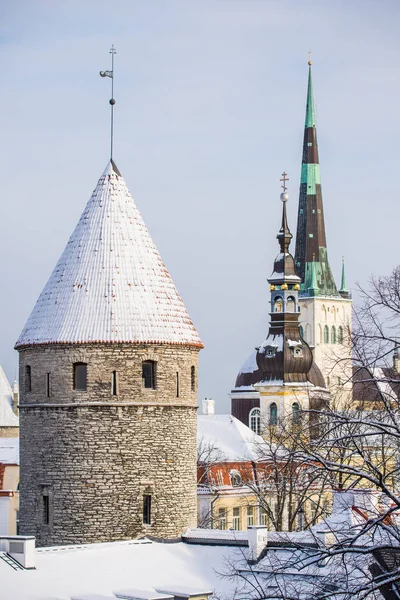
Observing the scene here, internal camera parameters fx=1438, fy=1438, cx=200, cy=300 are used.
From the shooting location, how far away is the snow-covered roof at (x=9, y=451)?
54.3m

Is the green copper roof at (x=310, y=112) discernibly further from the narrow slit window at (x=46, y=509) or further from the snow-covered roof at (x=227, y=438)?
the narrow slit window at (x=46, y=509)

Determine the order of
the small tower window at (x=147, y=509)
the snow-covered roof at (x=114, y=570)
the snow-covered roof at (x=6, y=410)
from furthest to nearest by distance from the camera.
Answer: the snow-covered roof at (x=6, y=410) → the small tower window at (x=147, y=509) → the snow-covered roof at (x=114, y=570)

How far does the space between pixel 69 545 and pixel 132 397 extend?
3.40 meters

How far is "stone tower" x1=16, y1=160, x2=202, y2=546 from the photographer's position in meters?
30.2

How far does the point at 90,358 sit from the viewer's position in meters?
30.8

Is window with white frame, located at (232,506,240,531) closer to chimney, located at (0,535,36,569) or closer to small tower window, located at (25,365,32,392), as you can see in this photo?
small tower window, located at (25,365,32,392)

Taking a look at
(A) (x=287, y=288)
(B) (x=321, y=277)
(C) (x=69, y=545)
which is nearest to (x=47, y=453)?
(C) (x=69, y=545)

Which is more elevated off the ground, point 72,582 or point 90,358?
point 90,358

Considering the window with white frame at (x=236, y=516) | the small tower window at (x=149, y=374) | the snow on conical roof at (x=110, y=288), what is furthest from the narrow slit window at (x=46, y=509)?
the window with white frame at (x=236, y=516)

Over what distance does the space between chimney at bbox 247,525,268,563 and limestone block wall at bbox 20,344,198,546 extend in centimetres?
296

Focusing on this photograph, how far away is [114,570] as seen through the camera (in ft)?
89.2

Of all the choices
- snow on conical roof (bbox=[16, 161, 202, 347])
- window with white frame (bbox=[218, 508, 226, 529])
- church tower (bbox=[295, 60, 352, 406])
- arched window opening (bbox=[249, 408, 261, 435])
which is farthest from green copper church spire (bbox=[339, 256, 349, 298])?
snow on conical roof (bbox=[16, 161, 202, 347])

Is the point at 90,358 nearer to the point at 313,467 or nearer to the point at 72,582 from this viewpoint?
the point at 72,582

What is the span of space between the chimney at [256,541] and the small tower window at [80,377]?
5.08 meters
